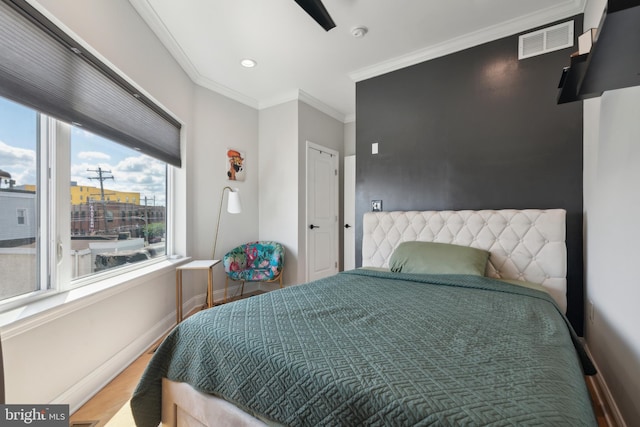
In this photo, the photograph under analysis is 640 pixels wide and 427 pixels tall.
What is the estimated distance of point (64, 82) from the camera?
1.61 m

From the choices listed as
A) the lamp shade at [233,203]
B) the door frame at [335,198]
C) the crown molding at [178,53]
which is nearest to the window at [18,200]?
the crown molding at [178,53]

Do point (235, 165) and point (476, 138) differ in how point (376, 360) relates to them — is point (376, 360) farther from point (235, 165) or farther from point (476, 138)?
point (235, 165)

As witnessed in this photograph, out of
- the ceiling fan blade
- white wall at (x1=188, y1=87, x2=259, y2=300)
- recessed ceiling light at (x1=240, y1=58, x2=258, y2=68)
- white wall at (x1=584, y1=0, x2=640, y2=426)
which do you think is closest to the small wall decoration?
white wall at (x1=188, y1=87, x2=259, y2=300)

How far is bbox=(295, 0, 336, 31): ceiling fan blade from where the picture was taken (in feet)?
6.11

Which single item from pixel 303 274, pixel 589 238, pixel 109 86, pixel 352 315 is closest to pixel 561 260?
pixel 589 238

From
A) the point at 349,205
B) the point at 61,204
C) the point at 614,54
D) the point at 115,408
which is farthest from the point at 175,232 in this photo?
the point at 614,54

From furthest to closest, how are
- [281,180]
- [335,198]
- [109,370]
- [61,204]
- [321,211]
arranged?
[335,198], [321,211], [281,180], [109,370], [61,204]

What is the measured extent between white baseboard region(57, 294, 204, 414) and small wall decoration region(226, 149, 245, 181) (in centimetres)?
183

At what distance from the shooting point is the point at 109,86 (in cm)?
199

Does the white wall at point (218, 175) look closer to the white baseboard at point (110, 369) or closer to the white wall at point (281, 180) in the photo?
the white wall at point (281, 180)

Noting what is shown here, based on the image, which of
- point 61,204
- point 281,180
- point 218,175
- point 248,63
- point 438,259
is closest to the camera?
point 61,204

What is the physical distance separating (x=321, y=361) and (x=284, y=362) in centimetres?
13

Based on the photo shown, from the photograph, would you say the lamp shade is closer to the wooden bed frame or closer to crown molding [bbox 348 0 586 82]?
the wooden bed frame

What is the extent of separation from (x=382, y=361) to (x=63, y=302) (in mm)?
1734
